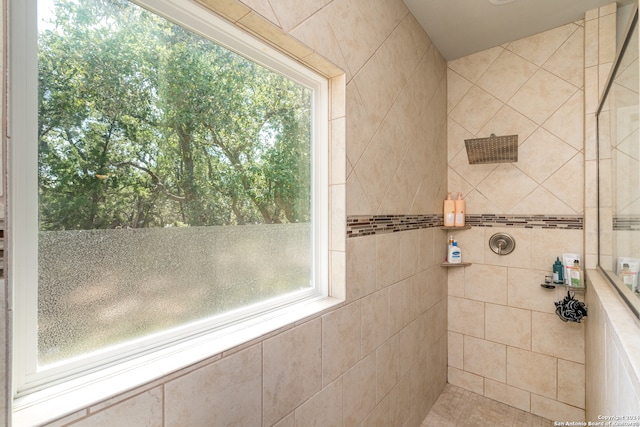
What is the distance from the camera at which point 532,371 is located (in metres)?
1.94

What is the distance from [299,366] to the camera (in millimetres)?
1013

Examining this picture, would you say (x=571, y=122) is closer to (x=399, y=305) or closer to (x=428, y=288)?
(x=428, y=288)

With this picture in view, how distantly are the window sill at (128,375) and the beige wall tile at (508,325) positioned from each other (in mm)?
1767

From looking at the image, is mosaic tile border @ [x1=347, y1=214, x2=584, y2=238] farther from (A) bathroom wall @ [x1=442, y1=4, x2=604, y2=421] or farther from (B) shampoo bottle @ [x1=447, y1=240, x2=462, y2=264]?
(B) shampoo bottle @ [x1=447, y1=240, x2=462, y2=264]

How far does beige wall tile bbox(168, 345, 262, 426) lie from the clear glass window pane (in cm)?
17

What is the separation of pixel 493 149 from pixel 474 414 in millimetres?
1771

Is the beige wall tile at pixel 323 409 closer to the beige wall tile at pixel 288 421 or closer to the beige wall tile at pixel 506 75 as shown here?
the beige wall tile at pixel 288 421

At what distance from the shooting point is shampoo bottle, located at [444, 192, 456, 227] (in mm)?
2146

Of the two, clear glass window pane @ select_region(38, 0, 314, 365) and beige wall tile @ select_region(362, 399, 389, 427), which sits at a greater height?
clear glass window pane @ select_region(38, 0, 314, 365)

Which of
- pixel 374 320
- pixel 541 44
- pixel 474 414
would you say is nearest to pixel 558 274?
pixel 474 414

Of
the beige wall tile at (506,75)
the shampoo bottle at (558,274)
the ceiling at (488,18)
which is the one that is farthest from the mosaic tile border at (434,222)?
the ceiling at (488,18)

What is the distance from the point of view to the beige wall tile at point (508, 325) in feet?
6.46

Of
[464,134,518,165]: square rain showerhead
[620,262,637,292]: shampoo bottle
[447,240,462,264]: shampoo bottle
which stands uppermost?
[464,134,518,165]: square rain showerhead

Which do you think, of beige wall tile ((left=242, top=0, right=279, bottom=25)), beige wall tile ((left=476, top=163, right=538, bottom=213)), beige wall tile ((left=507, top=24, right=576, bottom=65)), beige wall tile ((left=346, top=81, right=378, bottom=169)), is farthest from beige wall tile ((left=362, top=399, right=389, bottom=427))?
beige wall tile ((left=507, top=24, right=576, bottom=65))
